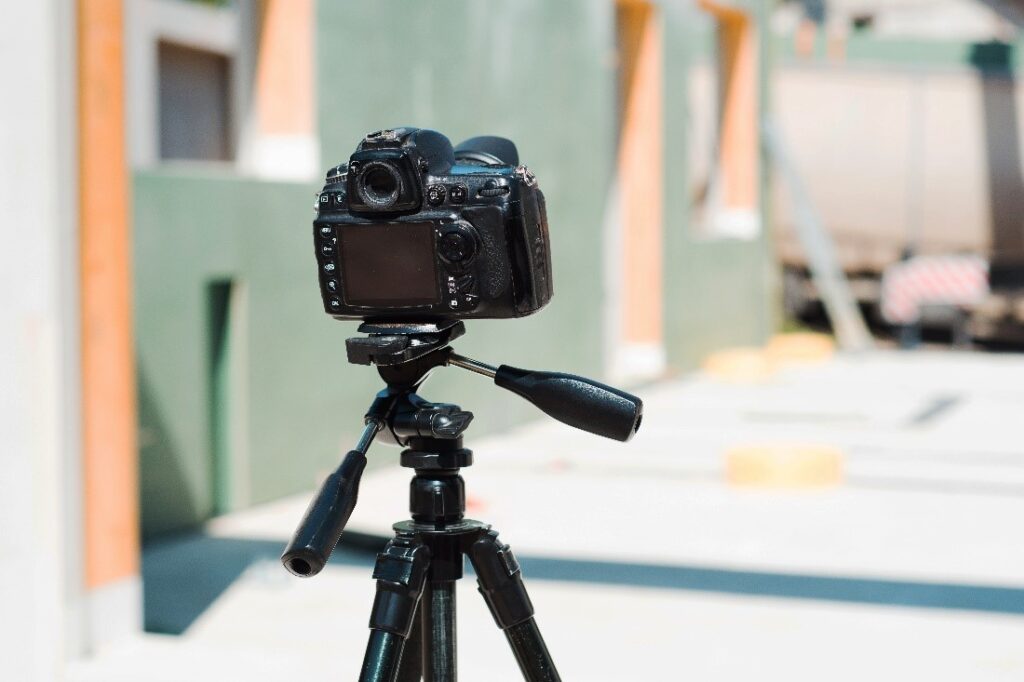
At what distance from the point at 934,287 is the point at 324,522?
16966 mm

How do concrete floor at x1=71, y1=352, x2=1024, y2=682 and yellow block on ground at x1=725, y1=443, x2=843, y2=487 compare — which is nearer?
concrete floor at x1=71, y1=352, x2=1024, y2=682

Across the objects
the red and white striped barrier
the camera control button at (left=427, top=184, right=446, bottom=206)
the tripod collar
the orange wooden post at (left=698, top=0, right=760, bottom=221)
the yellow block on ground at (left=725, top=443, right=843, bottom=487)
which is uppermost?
the orange wooden post at (left=698, top=0, right=760, bottom=221)

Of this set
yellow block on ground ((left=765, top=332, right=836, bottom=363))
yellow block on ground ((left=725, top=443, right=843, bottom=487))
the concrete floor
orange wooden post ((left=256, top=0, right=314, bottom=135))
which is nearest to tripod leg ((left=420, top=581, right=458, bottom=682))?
the concrete floor

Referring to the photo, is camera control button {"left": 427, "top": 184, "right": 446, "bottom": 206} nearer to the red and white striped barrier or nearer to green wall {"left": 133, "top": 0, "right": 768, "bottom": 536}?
green wall {"left": 133, "top": 0, "right": 768, "bottom": 536}

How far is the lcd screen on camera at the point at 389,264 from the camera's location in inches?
89.3

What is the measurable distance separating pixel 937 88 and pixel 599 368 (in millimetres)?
8765

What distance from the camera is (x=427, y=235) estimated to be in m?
2.26

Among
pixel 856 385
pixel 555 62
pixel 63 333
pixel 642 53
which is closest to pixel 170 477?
pixel 63 333

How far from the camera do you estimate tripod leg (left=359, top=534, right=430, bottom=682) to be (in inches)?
88.6

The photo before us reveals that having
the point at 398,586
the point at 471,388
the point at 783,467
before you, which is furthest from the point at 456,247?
the point at 471,388

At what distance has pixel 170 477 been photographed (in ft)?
21.1

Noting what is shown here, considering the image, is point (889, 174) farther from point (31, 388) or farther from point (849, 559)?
point (31, 388)

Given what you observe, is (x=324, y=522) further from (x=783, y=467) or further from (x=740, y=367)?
(x=740, y=367)

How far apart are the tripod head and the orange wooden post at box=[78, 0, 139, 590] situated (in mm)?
2295
